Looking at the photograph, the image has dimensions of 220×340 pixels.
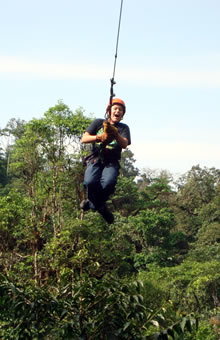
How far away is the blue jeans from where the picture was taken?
19.7 feet

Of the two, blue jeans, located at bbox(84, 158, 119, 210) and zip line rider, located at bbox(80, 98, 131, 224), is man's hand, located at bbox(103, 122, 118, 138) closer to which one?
zip line rider, located at bbox(80, 98, 131, 224)

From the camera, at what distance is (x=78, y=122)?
90.1 feet

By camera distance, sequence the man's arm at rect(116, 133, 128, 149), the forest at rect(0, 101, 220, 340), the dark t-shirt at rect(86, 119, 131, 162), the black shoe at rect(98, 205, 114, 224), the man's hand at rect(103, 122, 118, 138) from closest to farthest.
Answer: the man's hand at rect(103, 122, 118, 138)
the man's arm at rect(116, 133, 128, 149)
the dark t-shirt at rect(86, 119, 131, 162)
the black shoe at rect(98, 205, 114, 224)
the forest at rect(0, 101, 220, 340)

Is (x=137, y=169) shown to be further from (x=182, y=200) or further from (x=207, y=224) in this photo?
(x=207, y=224)

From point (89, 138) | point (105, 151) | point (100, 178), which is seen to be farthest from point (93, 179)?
point (89, 138)

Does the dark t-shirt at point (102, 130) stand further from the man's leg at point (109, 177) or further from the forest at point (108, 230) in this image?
the forest at point (108, 230)

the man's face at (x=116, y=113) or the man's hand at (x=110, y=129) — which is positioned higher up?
the man's face at (x=116, y=113)

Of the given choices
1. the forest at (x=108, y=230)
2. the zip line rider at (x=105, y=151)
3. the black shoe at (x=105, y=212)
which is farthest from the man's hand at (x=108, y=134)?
the forest at (x=108, y=230)

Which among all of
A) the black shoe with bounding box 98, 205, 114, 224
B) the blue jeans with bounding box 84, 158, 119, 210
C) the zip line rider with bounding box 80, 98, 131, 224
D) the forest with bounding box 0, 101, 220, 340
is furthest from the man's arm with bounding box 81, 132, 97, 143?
the forest with bounding box 0, 101, 220, 340

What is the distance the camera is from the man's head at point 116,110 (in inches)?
222

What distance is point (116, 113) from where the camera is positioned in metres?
5.68

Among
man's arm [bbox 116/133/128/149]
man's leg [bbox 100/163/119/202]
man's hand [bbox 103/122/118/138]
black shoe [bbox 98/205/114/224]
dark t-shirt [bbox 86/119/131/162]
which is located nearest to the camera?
man's hand [bbox 103/122/118/138]

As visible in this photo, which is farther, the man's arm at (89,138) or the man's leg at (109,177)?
the man's leg at (109,177)

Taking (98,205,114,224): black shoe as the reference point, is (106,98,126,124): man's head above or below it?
above
